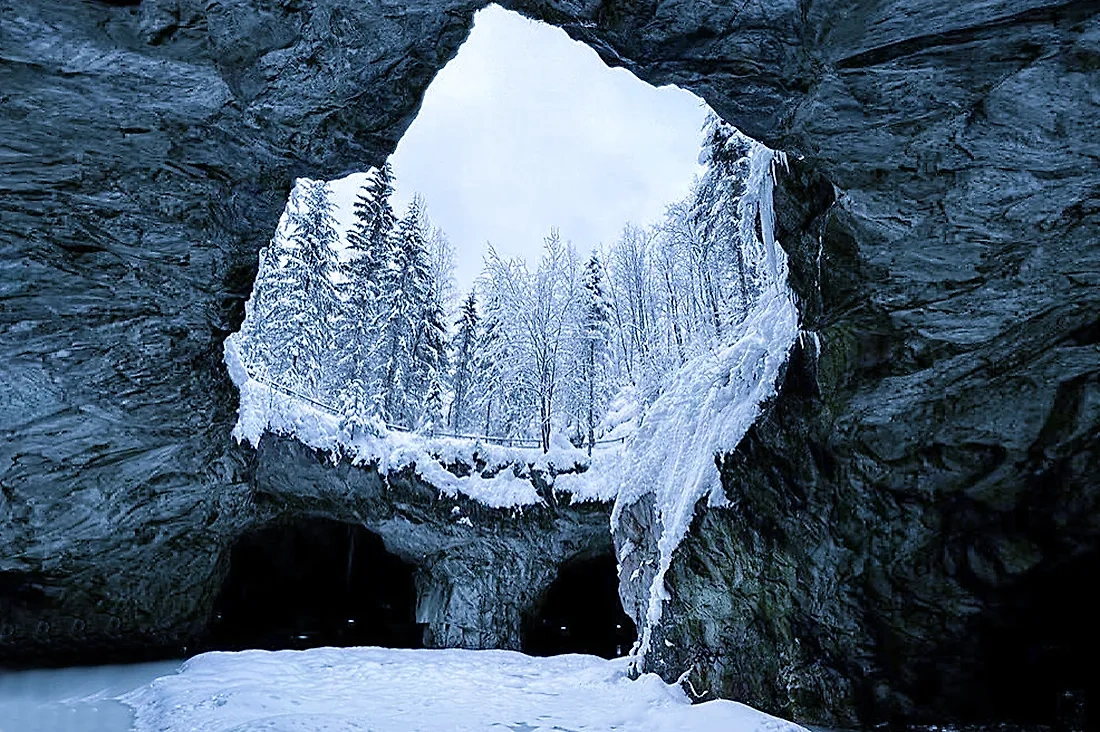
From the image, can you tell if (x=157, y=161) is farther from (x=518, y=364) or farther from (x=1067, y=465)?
(x=518, y=364)

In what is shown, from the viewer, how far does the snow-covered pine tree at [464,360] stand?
33.8 m

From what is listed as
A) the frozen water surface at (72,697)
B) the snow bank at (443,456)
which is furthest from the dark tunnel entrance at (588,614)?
the frozen water surface at (72,697)

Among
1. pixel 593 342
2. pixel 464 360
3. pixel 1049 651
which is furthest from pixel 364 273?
pixel 1049 651

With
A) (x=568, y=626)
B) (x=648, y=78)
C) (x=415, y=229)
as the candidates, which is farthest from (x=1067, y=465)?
(x=415, y=229)

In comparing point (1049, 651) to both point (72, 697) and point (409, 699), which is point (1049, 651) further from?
point (72, 697)

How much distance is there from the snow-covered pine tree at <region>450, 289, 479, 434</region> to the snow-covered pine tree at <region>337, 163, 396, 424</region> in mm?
5430

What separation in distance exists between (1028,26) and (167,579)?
17.1 m

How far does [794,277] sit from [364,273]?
78.7 ft

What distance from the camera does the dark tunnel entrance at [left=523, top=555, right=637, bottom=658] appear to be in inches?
959

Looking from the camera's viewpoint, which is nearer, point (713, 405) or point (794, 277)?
point (794, 277)

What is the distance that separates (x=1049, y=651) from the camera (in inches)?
407

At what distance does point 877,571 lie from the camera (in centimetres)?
941

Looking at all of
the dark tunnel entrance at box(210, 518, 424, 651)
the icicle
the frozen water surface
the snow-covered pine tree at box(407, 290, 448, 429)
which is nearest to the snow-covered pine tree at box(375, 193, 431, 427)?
the snow-covered pine tree at box(407, 290, 448, 429)

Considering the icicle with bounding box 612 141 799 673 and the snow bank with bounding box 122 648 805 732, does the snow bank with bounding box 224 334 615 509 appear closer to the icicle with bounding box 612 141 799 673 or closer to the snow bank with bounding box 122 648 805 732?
the snow bank with bounding box 122 648 805 732
